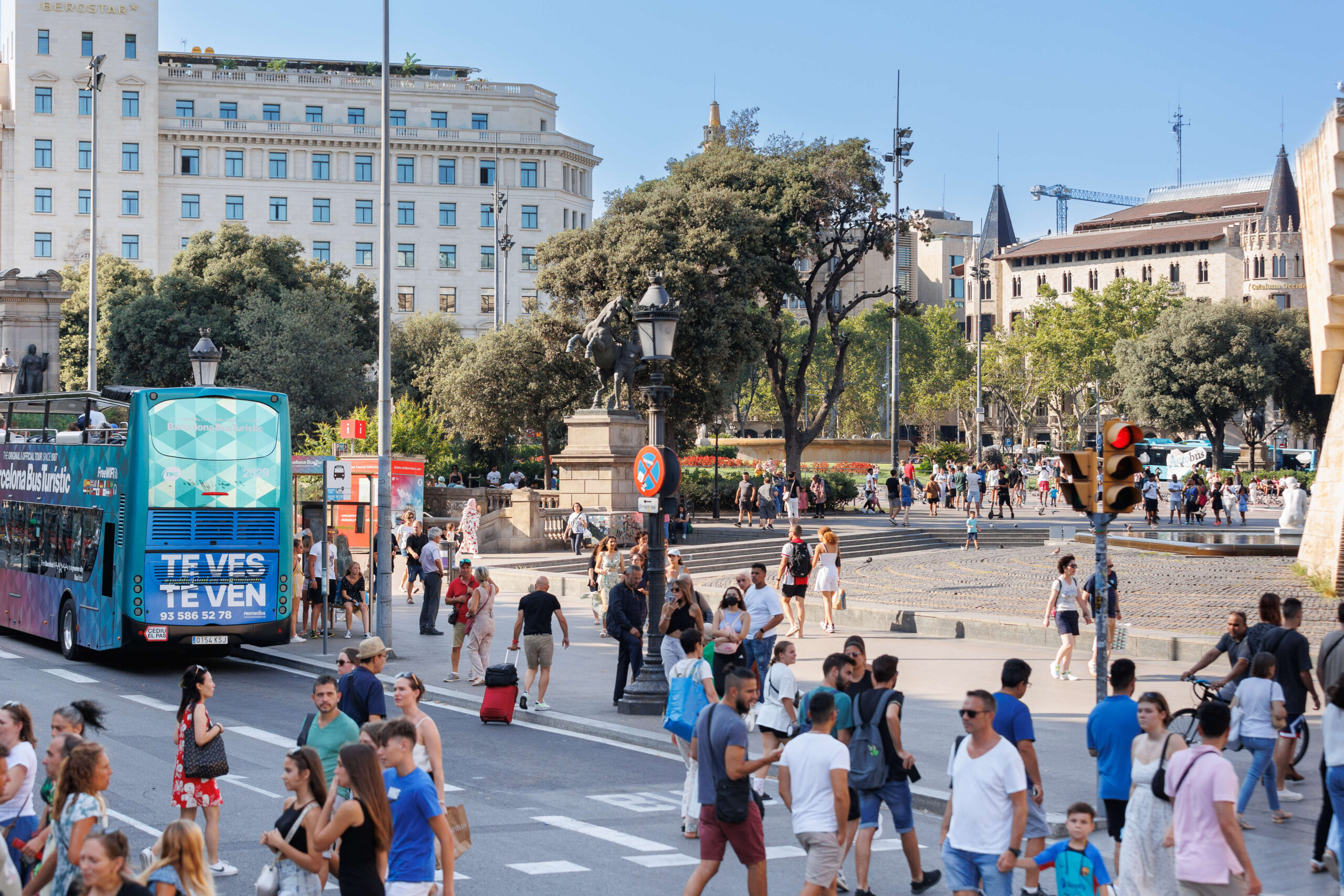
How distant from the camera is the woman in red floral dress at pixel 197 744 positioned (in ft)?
30.1

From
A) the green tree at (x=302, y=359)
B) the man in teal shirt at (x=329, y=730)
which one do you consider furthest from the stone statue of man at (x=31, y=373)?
the man in teal shirt at (x=329, y=730)

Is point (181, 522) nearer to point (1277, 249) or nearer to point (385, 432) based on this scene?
point (385, 432)

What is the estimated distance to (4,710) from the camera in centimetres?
789

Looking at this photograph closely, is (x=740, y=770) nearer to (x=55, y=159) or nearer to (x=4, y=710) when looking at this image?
(x=4, y=710)

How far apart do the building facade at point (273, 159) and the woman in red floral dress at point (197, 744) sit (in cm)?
7907

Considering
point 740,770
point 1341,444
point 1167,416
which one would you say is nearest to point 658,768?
point 740,770

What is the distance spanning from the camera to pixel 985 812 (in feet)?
24.7

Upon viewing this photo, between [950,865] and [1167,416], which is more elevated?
[1167,416]

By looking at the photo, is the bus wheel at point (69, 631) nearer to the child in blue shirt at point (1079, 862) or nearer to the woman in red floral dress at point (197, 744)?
the woman in red floral dress at point (197, 744)

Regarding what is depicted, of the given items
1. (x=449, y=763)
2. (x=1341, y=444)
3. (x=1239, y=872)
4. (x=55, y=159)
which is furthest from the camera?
(x=55, y=159)

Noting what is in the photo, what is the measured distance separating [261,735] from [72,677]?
18.7ft

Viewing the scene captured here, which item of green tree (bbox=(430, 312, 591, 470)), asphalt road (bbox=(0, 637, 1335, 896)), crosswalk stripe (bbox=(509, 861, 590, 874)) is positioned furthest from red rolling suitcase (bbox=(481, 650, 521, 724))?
green tree (bbox=(430, 312, 591, 470))

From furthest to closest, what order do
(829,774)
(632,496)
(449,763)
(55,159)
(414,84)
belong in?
(414,84) < (55,159) < (632,496) < (449,763) < (829,774)

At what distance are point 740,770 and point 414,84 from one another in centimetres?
9284
